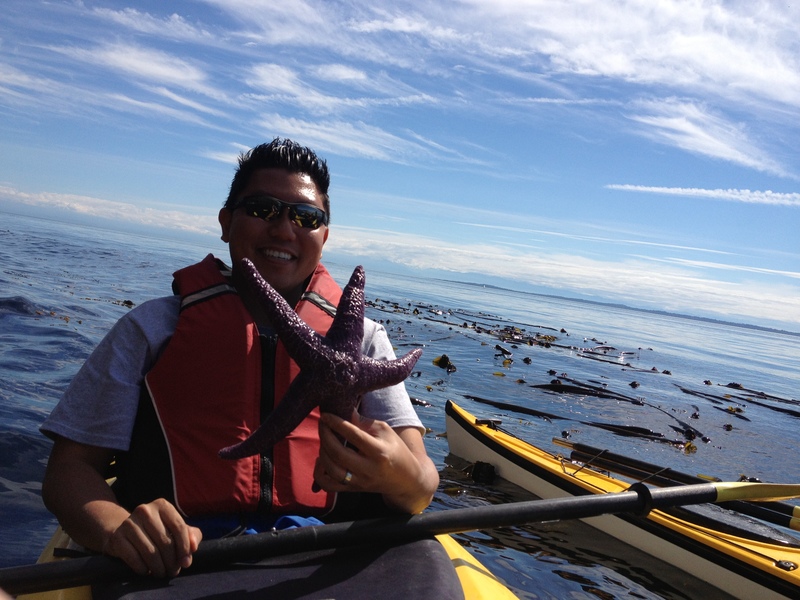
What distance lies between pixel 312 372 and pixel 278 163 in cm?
139

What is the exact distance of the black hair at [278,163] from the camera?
9.78ft

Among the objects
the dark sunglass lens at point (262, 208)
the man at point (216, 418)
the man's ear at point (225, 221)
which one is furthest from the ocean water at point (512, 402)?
the dark sunglass lens at point (262, 208)

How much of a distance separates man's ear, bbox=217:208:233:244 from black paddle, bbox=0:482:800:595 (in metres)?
1.49

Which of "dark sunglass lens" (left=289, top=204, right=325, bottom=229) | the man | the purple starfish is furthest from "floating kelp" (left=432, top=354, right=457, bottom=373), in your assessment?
the purple starfish

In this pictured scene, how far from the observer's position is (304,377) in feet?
6.55

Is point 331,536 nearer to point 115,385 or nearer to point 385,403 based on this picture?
point 385,403

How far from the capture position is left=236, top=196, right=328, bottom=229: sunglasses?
9.23 feet

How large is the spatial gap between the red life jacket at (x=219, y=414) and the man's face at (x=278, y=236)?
10.0 inches

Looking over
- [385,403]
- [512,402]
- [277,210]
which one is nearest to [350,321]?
[385,403]

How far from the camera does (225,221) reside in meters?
3.06

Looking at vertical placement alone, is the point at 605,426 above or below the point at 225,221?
below

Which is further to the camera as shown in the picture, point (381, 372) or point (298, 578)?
point (298, 578)

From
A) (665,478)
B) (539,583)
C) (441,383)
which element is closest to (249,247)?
(539,583)

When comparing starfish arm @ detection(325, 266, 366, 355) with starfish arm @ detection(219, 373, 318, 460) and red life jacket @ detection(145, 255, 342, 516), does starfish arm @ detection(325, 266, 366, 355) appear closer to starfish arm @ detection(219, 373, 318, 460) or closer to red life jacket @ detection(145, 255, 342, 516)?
starfish arm @ detection(219, 373, 318, 460)
